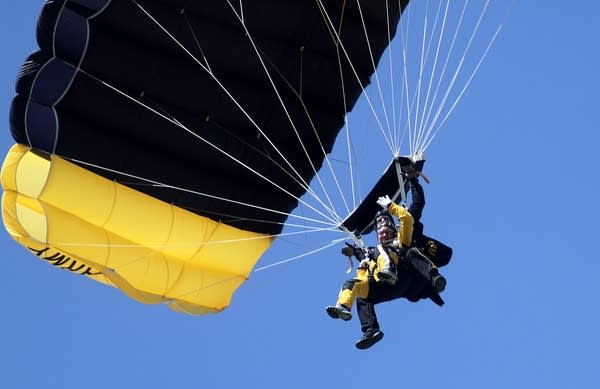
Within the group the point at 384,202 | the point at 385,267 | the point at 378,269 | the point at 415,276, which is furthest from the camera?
the point at 384,202

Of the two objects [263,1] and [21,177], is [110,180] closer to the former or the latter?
[21,177]

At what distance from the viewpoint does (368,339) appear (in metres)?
15.2

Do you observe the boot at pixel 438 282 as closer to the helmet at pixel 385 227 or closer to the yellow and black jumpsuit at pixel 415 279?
the yellow and black jumpsuit at pixel 415 279

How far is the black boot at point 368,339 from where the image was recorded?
15148 mm

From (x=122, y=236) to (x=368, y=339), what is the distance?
3.31 metres

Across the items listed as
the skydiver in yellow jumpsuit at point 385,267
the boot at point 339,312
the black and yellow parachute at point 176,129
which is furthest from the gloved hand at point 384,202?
the black and yellow parachute at point 176,129

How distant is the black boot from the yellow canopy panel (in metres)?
2.80

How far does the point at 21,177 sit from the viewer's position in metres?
16.4

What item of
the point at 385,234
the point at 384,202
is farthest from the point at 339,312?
the point at 384,202

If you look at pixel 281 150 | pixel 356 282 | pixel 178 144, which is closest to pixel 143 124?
pixel 178 144

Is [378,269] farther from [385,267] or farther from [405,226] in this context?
[405,226]

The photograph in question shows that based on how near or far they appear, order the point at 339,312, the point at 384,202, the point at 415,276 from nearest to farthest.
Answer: the point at 339,312 → the point at 415,276 → the point at 384,202

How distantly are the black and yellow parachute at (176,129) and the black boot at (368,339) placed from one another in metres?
2.46

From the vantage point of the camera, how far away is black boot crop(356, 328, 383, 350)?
15.1 metres
